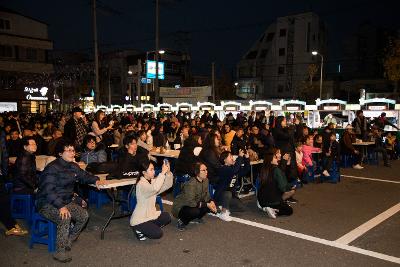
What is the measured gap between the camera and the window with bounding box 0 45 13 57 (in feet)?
127

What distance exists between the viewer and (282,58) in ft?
168

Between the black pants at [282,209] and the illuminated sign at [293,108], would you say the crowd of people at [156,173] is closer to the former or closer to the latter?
the black pants at [282,209]

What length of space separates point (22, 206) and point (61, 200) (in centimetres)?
205

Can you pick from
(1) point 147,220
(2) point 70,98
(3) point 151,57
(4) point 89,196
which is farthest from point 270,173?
(2) point 70,98

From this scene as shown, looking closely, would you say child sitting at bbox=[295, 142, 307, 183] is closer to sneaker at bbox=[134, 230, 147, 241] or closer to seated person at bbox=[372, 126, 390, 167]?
sneaker at bbox=[134, 230, 147, 241]

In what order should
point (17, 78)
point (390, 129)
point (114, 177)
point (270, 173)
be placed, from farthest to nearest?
1. point (17, 78)
2. point (390, 129)
3. point (270, 173)
4. point (114, 177)

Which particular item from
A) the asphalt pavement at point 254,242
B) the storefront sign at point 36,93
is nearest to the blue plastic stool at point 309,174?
the asphalt pavement at point 254,242

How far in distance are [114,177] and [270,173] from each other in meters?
3.07

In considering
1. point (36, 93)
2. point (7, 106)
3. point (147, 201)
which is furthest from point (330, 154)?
point (36, 93)

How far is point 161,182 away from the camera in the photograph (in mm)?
5809

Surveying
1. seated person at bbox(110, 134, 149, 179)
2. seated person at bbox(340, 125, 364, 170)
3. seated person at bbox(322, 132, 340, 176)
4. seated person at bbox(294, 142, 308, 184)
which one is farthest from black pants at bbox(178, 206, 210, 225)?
seated person at bbox(340, 125, 364, 170)

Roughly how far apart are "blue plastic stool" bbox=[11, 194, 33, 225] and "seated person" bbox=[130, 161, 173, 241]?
2.12 metres

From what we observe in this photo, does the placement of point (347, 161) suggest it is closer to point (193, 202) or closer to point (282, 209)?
point (282, 209)

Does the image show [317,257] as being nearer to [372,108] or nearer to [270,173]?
[270,173]
